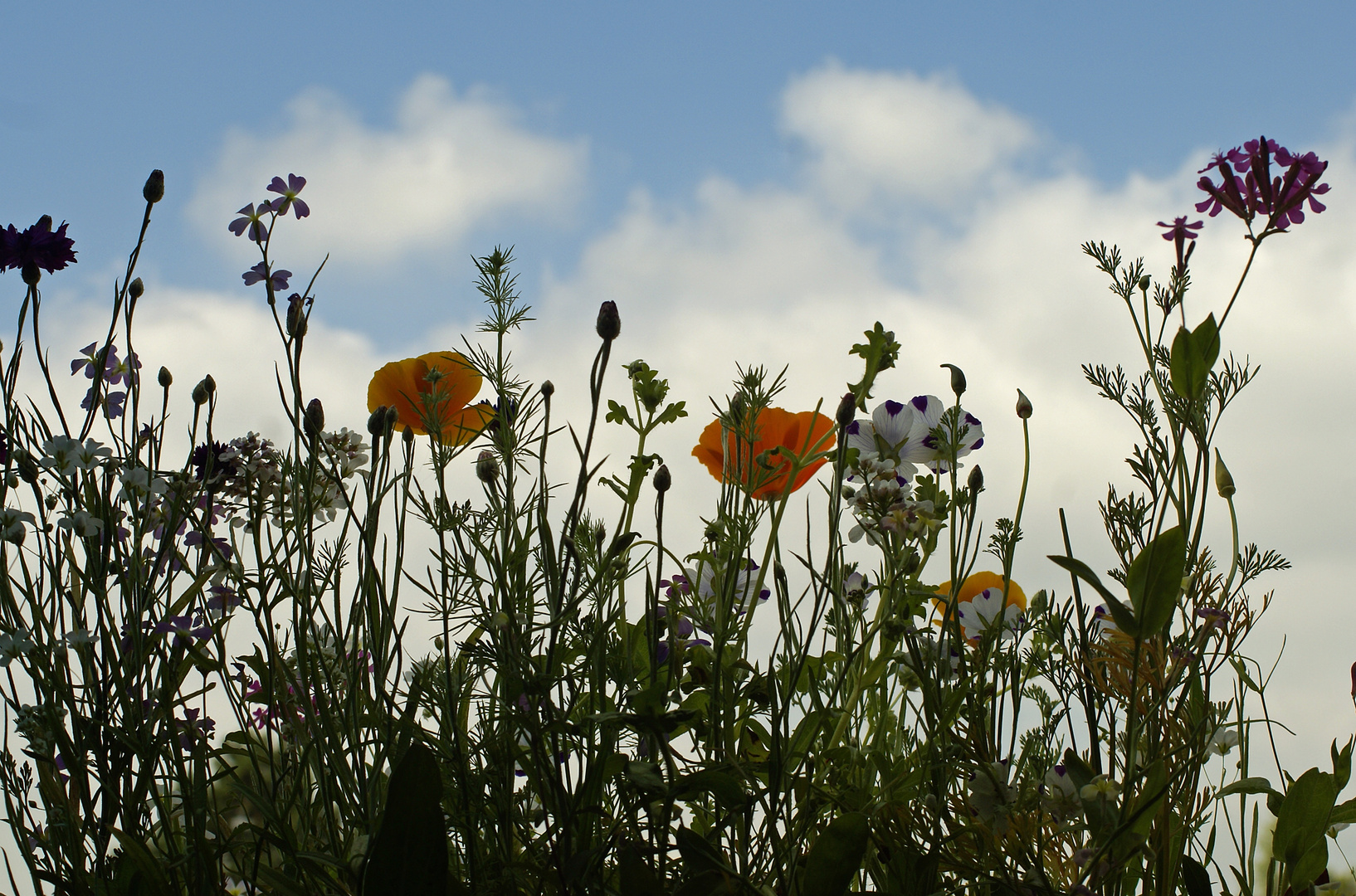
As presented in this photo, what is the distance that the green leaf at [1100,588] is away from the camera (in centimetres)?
105

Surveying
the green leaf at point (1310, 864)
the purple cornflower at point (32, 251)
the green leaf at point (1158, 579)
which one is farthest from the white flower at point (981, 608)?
the purple cornflower at point (32, 251)

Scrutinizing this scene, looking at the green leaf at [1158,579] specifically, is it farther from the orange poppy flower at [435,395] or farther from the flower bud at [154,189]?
the flower bud at [154,189]

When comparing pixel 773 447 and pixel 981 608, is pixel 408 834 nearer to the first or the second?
pixel 773 447

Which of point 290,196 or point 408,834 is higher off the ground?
point 290,196

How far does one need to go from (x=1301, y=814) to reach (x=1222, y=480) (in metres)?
0.44

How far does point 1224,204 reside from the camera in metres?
1.33

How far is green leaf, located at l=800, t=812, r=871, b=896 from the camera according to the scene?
3.65ft

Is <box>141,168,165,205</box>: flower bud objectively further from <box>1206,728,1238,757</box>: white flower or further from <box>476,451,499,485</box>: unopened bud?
<box>1206,728,1238,757</box>: white flower

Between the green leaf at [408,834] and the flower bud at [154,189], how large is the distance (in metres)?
0.91

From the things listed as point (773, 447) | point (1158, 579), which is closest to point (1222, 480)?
point (1158, 579)

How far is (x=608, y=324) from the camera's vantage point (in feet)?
3.81

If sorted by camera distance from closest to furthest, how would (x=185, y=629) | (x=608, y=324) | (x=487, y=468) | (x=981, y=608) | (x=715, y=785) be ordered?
(x=715, y=785)
(x=608, y=324)
(x=487, y=468)
(x=185, y=629)
(x=981, y=608)

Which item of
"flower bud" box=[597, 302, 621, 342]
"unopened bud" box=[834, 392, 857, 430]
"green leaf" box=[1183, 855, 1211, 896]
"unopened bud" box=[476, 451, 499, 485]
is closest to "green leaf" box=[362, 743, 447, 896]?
"unopened bud" box=[476, 451, 499, 485]

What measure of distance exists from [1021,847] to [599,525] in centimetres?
68
